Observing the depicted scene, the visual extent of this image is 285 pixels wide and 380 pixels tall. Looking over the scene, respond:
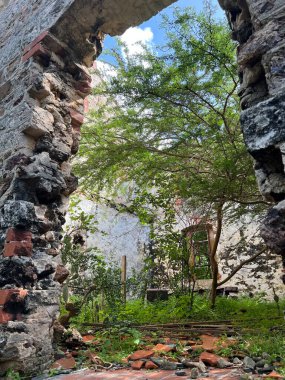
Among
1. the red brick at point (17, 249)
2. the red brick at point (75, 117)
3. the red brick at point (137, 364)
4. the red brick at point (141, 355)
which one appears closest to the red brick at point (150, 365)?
the red brick at point (137, 364)

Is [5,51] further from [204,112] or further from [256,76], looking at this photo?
[256,76]

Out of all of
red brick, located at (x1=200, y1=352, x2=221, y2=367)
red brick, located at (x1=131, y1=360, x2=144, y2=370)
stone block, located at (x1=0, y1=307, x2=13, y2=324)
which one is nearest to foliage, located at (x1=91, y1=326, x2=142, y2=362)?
red brick, located at (x1=131, y1=360, x2=144, y2=370)

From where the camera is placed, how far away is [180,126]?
185 inches

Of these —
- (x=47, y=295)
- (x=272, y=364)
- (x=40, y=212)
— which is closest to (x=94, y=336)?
(x=47, y=295)

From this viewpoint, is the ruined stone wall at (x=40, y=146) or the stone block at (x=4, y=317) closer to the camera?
the stone block at (x=4, y=317)

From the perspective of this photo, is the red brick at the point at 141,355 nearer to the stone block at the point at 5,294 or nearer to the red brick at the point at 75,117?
the stone block at the point at 5,294

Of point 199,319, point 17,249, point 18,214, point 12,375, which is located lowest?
point 12,375

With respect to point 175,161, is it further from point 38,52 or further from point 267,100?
point 267,100

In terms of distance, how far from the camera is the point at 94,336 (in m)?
3.77

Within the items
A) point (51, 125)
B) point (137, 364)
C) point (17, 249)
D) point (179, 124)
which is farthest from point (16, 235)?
point (179, 124)

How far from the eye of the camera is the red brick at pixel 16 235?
275 centimetres

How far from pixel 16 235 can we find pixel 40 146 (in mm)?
867

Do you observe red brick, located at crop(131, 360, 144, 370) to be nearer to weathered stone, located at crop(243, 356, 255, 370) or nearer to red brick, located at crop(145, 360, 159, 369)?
red brick, located at crop(145, 360, 159, 369)

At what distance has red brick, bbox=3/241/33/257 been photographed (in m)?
2.71
